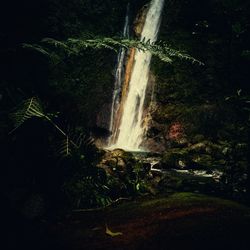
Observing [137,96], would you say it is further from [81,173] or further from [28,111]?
[28,111]

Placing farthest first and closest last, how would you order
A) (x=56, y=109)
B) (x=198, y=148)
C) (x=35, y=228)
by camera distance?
(x=198, y=148) < (x=56, y=109) < (x=35, y=228)

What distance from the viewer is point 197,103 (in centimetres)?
1126

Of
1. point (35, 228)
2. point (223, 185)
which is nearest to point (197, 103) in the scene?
point (223, 185)

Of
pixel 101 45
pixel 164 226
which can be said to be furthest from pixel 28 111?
pixel 164 226

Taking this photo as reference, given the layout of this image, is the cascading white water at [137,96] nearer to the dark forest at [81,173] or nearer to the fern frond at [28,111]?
the dark forest at [81,173]

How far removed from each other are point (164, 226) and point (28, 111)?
5.34 ft

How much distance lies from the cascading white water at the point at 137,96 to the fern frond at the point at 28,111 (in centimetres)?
786

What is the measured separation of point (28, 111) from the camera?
3.26 m

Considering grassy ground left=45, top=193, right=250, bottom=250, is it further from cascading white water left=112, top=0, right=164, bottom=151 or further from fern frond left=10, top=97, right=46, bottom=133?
cascading white water left=112, top=0, right=164, bottom=151

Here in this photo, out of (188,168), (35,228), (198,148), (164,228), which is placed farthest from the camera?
(198,148)

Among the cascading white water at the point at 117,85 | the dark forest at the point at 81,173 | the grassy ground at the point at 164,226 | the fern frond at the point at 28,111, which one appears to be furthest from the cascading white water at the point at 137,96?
the fern frond at the point at 28,111

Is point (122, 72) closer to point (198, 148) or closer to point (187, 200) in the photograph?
point (198, 148)

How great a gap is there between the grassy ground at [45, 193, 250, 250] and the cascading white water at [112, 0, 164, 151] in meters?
7.47

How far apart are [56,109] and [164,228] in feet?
6.45
